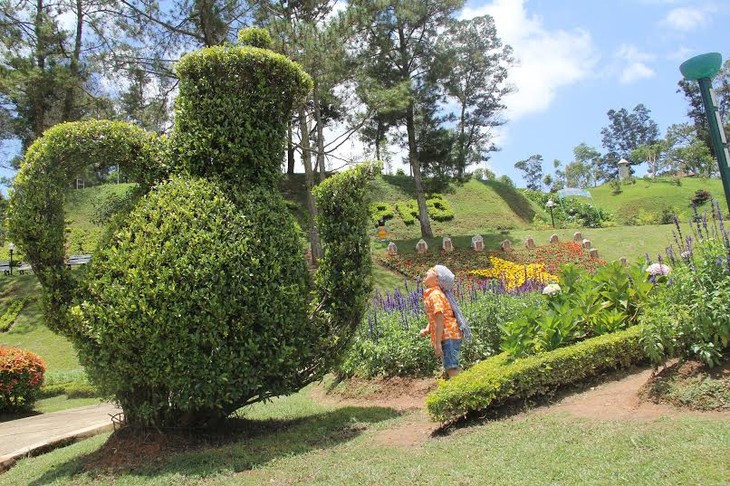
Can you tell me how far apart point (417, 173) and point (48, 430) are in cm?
1825

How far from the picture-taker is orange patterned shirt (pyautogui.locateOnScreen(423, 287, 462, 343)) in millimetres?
5863

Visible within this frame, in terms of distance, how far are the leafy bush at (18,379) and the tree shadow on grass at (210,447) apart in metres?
5.98

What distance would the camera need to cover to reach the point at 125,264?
473 cm

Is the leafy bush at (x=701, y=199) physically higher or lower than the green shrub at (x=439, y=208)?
lower

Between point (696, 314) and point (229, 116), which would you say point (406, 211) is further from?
point (696, 314)

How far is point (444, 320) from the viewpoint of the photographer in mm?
5961

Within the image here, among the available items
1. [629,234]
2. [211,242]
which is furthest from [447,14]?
[211,242]

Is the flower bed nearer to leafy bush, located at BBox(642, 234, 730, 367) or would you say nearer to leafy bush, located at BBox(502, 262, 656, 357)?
leafy bush, located at BBox(502, 262, 656, 357)

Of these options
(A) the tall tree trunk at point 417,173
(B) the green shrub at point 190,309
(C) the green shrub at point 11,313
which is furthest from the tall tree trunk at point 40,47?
(B) the green shrub at point 190,309

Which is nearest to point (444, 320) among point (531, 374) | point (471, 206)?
point (531, 374)

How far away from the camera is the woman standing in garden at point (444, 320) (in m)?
5.82

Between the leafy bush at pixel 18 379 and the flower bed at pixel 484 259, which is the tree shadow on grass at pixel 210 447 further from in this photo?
the flower bed at pixel 484 259

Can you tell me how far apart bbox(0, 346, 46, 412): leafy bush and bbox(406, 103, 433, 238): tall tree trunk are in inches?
639

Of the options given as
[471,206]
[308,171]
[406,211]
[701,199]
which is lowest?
[701,199]
